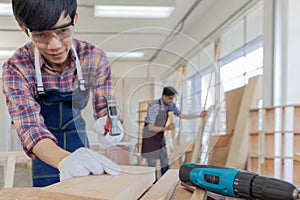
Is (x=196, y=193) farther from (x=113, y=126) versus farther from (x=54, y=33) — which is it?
(x=54, y=33)

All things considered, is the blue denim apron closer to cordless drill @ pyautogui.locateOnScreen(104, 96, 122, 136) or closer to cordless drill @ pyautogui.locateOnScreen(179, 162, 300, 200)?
cordless drill @ pyautogui.locateOnScreen(104, 96, 122, 136)

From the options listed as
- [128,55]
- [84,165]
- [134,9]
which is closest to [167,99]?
[128,55]

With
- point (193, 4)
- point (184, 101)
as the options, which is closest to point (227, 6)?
point (193, 4)

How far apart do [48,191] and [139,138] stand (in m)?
0.31

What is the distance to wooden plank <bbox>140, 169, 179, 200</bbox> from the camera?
0.62 metres

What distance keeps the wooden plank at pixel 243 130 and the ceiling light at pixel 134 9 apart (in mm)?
1226

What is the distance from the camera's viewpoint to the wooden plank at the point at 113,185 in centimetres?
54

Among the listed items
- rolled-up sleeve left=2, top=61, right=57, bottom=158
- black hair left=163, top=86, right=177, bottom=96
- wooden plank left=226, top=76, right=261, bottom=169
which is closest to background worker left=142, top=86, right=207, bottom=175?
black hair left=163, top=86, right=177, bottom=96

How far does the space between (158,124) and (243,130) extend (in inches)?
79.2

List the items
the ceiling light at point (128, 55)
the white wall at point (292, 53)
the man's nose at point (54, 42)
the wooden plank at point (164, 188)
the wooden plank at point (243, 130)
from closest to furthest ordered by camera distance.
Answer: the wooden plank at point (164, 188) → the ceiling light at point (128, 55) → the man's nose at point (54, 42) → the white wall at point (292, 53) → the wooden plank at point (243, 130)

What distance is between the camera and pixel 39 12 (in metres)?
0.76

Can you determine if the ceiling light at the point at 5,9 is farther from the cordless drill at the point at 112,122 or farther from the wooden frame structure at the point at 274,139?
the cordless drill at the point at 112,122

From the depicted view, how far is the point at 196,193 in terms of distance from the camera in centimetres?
64

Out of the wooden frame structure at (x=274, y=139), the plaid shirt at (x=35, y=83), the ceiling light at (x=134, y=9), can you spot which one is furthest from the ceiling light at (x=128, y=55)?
the ceiling light at (x=134, y=9)
